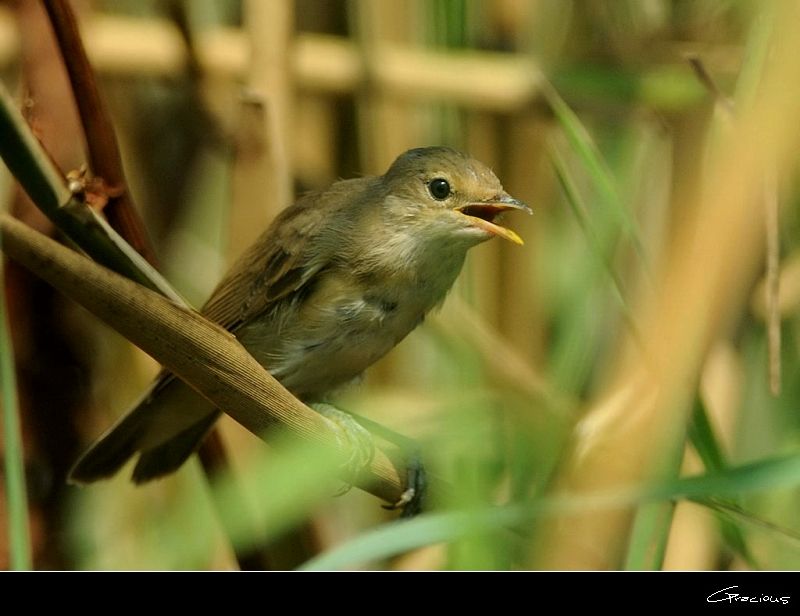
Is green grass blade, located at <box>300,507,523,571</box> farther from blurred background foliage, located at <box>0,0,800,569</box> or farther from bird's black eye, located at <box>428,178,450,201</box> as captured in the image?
bird's black eye, located at <box>428,178,450,201</box>

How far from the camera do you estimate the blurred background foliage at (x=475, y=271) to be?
1.34 metres

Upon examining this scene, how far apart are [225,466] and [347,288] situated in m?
0.35

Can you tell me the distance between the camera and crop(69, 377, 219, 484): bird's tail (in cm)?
168

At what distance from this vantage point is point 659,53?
7.42 feet

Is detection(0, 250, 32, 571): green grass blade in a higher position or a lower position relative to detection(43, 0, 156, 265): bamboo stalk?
lower

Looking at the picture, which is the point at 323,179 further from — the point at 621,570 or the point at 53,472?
the point at 621,570

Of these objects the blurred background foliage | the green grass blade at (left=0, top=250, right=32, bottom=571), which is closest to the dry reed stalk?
the blurred background foliage

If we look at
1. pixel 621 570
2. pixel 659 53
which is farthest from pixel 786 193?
pixel 621 570

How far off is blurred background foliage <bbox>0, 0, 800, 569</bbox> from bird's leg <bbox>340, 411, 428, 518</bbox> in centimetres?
5

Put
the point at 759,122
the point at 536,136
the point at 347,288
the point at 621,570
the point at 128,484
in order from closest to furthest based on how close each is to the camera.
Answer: the point at 759,122 < the point at 621,570 < the point at 347,288 < the point at 128,484 < the point at 536,136

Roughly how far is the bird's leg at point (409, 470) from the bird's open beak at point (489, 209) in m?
0.39
